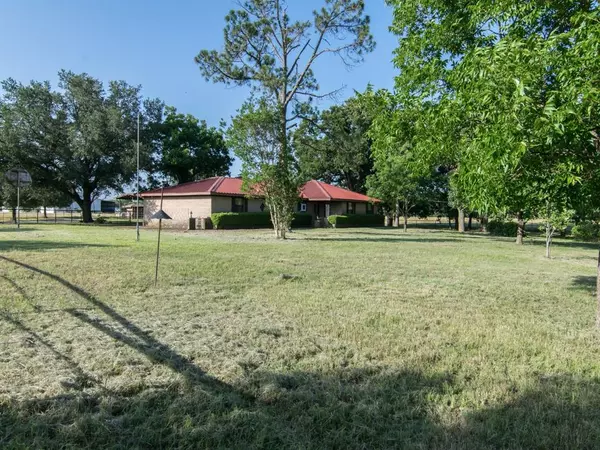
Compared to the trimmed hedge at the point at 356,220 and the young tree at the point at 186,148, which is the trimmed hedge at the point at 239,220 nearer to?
the trimmed hedge at the point at 356,220

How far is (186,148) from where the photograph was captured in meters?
37.7

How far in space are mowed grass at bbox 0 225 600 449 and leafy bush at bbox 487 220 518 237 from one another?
2225 centimetres

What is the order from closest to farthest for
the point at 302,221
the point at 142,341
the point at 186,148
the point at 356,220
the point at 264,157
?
the point at 142,341 < the point at 264,157 < the point at 302,221 < the point at 356,220 < the point at 186,148

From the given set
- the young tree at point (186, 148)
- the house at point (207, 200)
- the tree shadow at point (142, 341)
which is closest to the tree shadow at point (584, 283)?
the tree shadow at point (142, 341)

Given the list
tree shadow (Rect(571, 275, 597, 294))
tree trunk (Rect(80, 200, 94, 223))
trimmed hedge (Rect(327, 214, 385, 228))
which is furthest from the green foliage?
tree trunk (Rect(80, 200, 94, 223))

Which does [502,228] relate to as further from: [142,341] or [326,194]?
[142,341]

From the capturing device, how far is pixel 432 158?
6168 mm

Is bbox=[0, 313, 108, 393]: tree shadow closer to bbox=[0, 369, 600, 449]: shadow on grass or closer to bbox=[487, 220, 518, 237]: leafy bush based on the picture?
bbox=[0, 369, 600, 449]: shadow on grass

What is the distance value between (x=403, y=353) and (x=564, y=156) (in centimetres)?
268

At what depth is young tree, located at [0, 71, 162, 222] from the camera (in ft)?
101

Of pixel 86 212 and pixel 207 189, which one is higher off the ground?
pixel 207 189

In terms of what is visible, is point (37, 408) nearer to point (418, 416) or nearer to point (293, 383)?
point (293, 383)

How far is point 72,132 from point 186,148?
9.68 m

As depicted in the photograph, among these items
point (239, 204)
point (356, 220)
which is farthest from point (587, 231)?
point (239, 204)
